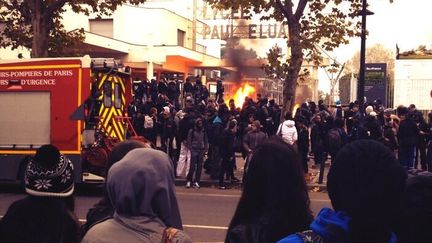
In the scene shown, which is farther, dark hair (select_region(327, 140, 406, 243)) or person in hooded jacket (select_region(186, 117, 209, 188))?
person in hooded jacket (select_region(186, 117, 209, 188))

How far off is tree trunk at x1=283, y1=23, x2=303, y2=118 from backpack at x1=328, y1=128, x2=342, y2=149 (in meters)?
1.64

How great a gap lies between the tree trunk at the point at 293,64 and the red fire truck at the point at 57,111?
5012mm

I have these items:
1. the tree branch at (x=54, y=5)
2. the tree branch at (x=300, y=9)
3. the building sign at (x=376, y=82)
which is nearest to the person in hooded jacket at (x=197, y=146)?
the tree branch at (x=300, y=9)

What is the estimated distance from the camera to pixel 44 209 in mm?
3107

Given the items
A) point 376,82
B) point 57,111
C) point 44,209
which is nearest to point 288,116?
point 57,111

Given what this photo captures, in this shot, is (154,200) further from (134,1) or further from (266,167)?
(134,1)

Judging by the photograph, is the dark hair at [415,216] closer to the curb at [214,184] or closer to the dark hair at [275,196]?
the dark hair at [275,196]

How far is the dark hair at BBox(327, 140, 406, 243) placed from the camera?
6.73 ft

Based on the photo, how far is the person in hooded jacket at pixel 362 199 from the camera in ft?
6.73

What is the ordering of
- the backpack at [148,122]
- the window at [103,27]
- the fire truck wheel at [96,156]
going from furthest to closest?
the window at [103,27] → the backpack at [148,122] → the fire truck wheel at [96,156]

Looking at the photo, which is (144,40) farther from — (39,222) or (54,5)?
(39,222)

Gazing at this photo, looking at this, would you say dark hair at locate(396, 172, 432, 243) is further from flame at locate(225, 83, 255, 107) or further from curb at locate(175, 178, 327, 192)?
flame at locate(225, 83, 255, 107)

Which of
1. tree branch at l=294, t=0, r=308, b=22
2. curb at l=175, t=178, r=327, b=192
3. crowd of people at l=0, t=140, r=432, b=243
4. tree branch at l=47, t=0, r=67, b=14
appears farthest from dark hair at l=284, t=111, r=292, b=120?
crowd of people at l=0, t=140, r=432, b=243

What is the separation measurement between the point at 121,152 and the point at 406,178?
233 cm
